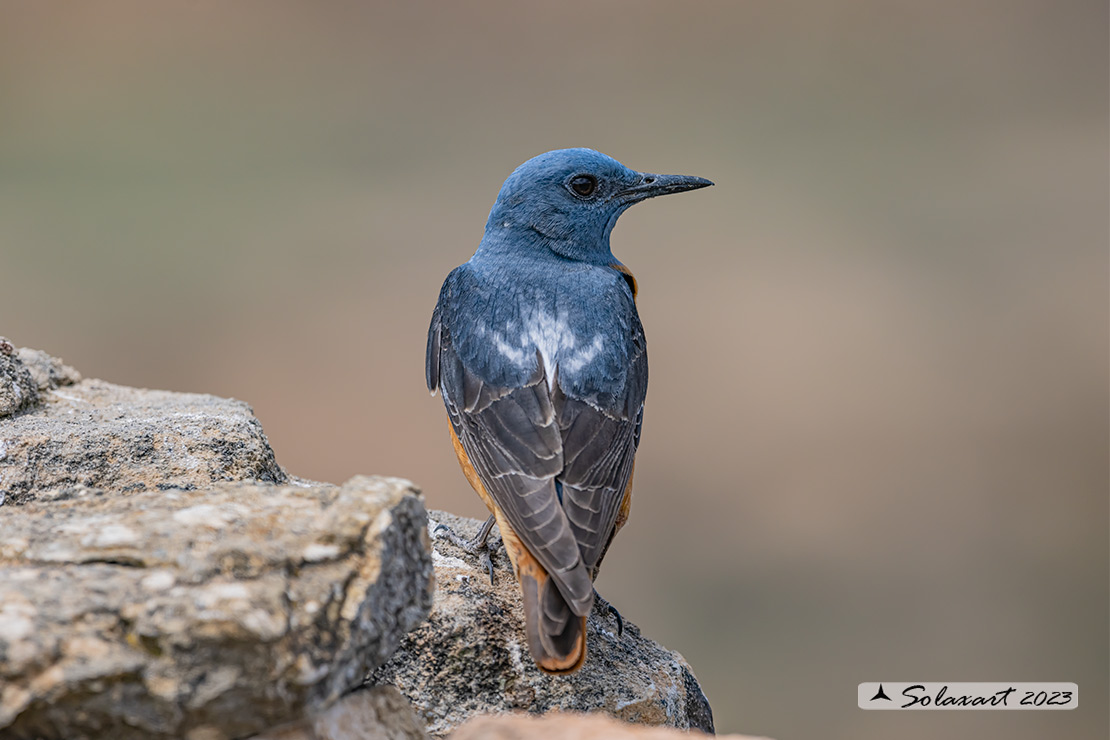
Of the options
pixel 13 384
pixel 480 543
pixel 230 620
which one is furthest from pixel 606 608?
pixel 13 384

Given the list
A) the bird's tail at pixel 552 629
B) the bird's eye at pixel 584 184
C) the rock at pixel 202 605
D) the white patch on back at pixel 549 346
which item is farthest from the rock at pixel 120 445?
the bird's eye at pixel 584 184

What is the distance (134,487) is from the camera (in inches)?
173

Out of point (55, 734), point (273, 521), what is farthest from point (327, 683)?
point (55, 734)

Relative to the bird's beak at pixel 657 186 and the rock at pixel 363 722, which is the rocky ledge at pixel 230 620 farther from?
the bird's beak at pixel 657 186

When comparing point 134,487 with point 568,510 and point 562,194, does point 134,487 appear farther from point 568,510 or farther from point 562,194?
point 562,194

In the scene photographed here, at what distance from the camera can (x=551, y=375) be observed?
4.66 m

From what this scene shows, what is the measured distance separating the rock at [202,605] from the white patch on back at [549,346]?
182 centimetres

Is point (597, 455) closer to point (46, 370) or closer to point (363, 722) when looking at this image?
point (363, 722)

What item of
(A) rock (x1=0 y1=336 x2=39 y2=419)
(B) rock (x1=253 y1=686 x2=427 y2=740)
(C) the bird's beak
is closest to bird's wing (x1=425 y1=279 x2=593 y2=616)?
(B) rock (x1=253 y1=686 x2=427 y2=740)

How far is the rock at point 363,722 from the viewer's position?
2686 mm

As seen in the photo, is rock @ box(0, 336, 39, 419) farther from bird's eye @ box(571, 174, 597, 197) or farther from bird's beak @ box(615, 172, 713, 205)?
bird's beak @ box(615, 172, 713, 205)

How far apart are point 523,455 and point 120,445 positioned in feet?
6.22

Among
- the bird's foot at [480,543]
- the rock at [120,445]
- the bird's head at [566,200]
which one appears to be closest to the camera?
the rock at [120,445]

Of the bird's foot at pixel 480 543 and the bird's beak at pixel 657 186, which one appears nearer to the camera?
the bird's foot at pixel 480 543
